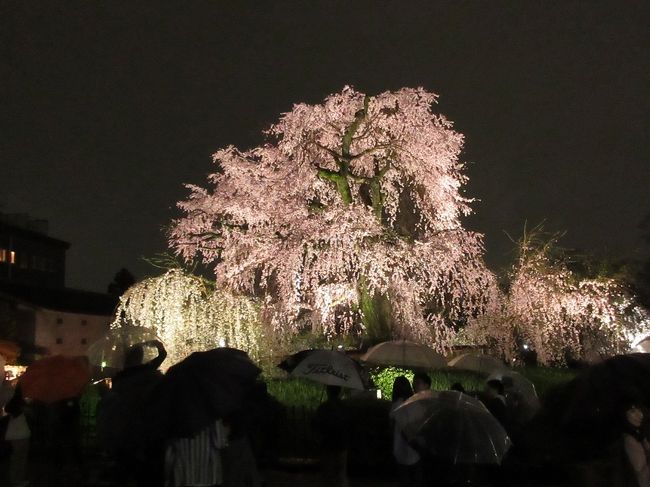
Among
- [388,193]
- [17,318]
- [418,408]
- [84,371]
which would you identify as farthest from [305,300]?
[17,318]

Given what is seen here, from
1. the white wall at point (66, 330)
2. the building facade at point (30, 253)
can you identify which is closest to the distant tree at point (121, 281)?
the building facade at point (30, 253)

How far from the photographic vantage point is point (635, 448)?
5.80m

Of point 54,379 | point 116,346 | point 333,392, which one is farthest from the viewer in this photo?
point 116,346

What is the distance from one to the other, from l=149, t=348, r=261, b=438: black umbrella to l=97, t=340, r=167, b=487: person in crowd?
238 millimetres

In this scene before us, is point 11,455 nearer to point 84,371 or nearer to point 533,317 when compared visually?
point 84,371

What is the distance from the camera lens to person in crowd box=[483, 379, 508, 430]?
30.6 ft

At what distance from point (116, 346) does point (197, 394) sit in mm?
6693

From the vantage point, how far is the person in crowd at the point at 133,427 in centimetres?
681

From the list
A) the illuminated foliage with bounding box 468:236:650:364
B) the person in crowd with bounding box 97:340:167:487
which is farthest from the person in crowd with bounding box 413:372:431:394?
the illuminated foliage with bounding box 468:236:650:364

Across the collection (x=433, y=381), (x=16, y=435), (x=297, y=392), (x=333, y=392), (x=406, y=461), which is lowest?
(x=406, y=461)

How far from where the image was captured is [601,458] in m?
6.26

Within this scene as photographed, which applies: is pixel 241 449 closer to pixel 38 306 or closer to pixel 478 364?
pixel 478 364

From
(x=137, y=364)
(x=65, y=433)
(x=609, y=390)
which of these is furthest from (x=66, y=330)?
(x=609, y=390)

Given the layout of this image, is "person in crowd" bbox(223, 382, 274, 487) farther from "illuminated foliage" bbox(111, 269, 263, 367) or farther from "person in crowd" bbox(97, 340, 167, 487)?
"illuminated foliage" bbox(111, 269, 263, 367)
